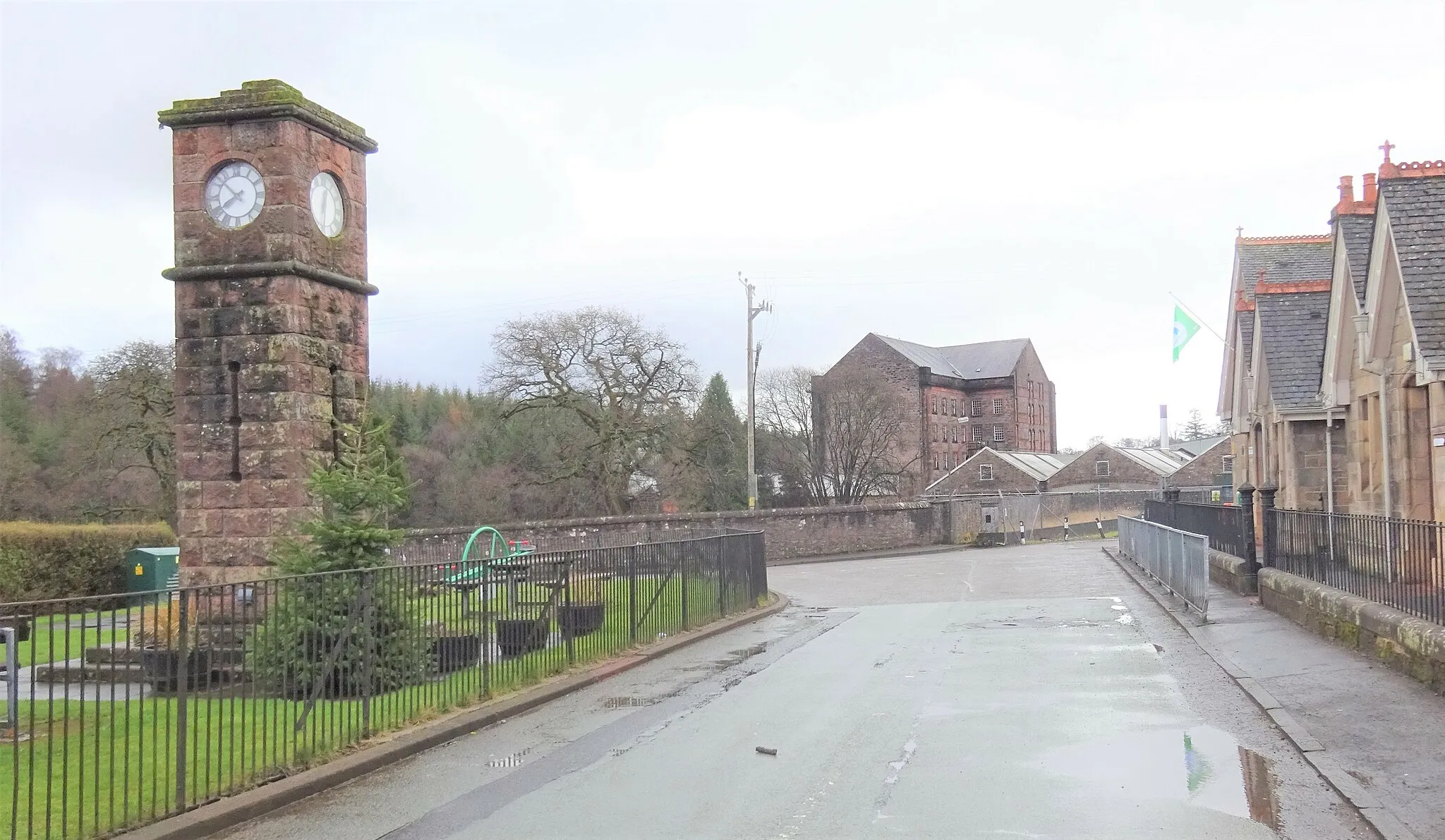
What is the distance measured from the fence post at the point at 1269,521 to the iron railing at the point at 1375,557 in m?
0.83

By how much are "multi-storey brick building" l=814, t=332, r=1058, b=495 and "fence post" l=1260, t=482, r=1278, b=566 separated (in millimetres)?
74694

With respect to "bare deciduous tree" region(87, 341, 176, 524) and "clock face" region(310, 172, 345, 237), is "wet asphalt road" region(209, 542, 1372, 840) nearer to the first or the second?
"clock face" region(310, 172, 345, 237)

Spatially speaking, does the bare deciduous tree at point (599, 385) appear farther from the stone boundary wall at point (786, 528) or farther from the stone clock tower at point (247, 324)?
Answer: the stone clock tower at point (247, 324)

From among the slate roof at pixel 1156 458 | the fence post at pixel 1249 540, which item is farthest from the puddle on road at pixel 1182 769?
the slate roof at pixel 1156 458

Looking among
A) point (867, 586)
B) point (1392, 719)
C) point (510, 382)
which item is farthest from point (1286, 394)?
point (510, 382)

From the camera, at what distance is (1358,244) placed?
2127cm

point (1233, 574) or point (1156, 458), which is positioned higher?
point (1156, 458)

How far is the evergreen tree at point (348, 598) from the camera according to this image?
371 inches

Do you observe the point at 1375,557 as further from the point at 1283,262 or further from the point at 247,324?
the point at 1283,262

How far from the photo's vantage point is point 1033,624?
19188 millimetres

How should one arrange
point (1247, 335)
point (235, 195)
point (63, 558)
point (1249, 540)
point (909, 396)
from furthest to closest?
1. point (909, 396)
2. point (1247, 335)
3. point (63, 558)
4. point (1249, 540)
5. point (235, 195)

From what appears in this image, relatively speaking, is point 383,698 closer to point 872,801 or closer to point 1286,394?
point 872,801

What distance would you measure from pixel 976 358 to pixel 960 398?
6592 mm

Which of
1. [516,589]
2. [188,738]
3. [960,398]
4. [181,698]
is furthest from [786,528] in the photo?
[960,398]
